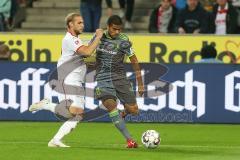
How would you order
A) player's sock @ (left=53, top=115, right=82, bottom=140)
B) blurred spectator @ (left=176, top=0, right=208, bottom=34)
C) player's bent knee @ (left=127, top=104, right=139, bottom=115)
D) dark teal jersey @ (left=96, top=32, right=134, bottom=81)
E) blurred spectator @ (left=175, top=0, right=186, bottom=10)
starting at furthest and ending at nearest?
blurred spectator @ (left=175, top=0, right=186, bottom=10) < blurred spectator @ (left=176, top=0, right=208, bottom=34) < player's bent knee @ (left=127, top=104, right=139, bottom=115) < dark teal jersey @ (left=96, top=32, right=134, bottom=81) < player's sock @ (left=53, top=115, right=82, bottom=140)

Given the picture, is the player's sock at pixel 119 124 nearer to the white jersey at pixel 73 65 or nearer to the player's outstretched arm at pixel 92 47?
the white jersey at pixel 73 65

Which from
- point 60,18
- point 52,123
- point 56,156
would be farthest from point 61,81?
point 60,18

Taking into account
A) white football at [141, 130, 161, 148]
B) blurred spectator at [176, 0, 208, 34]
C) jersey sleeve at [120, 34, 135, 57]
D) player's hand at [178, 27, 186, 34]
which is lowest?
white football at [141, 130, 161, 148]

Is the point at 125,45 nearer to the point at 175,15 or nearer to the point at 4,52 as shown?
the point at 4,52

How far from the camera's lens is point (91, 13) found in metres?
22.6

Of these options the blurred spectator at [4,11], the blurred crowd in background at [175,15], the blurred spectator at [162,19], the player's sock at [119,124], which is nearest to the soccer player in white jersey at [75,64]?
the player's sock at [119,124]

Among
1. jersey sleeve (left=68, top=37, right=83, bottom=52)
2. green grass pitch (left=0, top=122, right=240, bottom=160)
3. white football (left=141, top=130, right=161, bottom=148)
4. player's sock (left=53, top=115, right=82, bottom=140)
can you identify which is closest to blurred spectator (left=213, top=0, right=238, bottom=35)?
green grass pitch (left=0, top=122, right=240, bottom=160)

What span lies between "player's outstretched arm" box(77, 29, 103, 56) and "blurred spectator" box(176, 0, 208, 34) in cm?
810

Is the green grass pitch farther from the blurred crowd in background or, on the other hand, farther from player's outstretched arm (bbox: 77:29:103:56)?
the blurred crowd in background

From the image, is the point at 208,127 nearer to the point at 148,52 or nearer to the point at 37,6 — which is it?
the point at 148,52

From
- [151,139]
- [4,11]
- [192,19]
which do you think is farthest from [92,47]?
[4,11]

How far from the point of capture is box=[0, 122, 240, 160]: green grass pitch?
42.4 ft

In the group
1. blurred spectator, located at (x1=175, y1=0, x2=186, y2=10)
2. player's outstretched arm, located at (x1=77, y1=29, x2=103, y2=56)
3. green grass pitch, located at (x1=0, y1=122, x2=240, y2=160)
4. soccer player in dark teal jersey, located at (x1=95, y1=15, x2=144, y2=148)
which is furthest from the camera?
blurred spectator, located at (x1=175, y1=0, x2=186, y2=10)

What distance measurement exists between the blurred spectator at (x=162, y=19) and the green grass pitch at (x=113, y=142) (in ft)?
13.4
